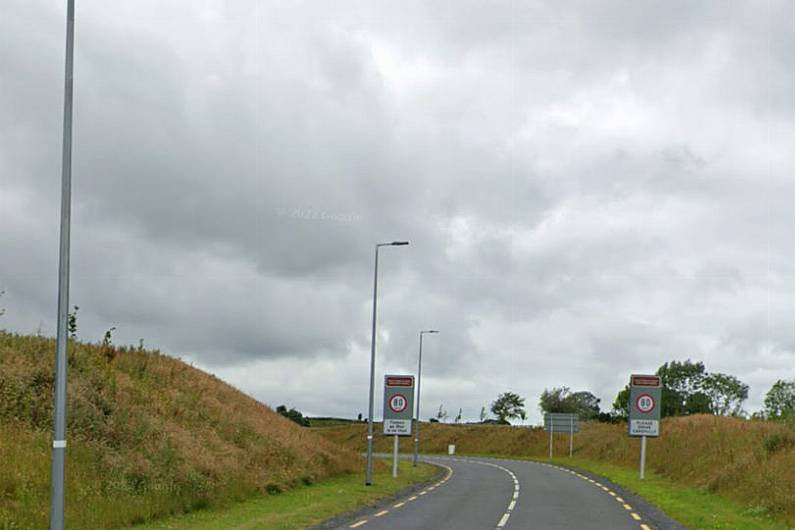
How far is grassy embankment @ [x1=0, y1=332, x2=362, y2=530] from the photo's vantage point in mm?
23759

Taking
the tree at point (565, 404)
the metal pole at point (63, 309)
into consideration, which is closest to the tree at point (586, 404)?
the tree at point (565, 404)

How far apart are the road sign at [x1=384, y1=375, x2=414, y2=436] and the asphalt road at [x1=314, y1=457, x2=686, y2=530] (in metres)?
3.24

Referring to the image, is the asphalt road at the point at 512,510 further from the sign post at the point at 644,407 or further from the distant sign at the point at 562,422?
the distant sign at the point at 562,422

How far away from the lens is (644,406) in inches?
2008

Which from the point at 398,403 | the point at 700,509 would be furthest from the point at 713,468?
the point at 700,509

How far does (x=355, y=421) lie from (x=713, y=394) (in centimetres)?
5455

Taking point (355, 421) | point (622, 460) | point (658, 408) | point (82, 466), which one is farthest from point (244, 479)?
point (355, 421)

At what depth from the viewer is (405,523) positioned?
24.2 m

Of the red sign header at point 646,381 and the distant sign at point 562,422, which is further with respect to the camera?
the distant sign at point 562,422

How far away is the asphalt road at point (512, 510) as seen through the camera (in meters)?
24.2

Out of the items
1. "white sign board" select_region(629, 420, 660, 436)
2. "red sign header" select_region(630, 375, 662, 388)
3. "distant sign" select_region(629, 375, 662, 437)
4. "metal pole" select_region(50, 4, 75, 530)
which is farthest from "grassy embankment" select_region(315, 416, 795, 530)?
"metal pole" select_region(50, 4, 75, 530)

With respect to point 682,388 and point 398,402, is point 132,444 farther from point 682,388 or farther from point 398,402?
point 682,388

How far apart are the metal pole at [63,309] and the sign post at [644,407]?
39645 millimetres

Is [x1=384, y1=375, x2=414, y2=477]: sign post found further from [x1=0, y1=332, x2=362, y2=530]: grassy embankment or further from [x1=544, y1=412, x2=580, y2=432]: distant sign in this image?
[x1=544, y1=412, x2=580, y2=432]: distant sign
